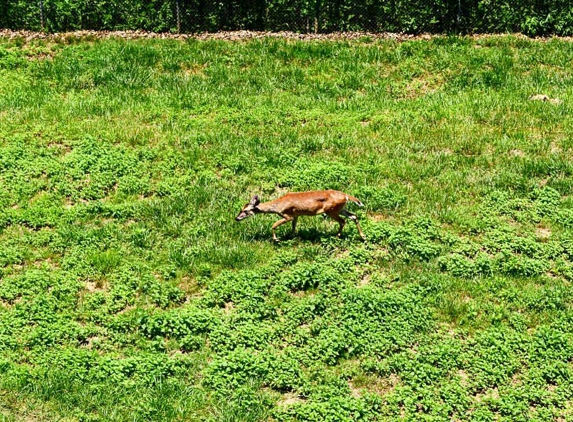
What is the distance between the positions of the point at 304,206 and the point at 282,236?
79cm

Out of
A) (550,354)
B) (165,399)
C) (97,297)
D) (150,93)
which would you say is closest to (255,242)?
(97,297)

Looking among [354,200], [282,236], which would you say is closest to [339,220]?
[354,200]

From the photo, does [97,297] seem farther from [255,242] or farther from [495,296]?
[495,296]

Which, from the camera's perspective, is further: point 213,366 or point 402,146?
point 402,146

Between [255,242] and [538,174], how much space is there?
5.51 meters

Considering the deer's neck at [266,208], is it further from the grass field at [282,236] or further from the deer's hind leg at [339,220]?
the deer's hind leg at [339,220]

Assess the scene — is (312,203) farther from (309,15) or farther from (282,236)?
(309,15)

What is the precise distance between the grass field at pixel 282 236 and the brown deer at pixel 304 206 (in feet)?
1.36

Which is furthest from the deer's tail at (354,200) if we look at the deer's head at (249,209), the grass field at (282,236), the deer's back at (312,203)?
the deer's head at (249,209)

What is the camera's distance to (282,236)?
12.5m

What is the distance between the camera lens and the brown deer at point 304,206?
39.3ft

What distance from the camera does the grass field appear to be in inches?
389

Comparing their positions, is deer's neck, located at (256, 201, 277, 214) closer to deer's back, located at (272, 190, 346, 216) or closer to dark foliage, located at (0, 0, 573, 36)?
deer's back, located at (272, 190, 346, 216)

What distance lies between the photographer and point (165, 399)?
9.59 metres
